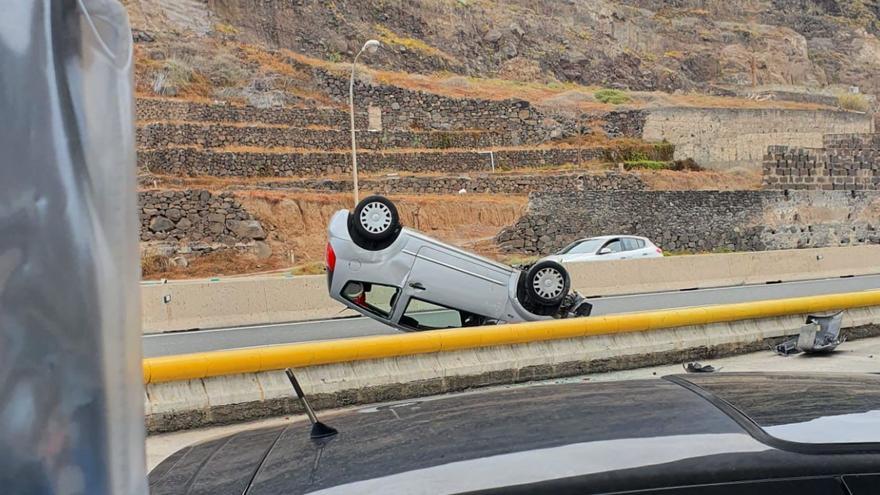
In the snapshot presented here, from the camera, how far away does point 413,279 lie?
10164mm

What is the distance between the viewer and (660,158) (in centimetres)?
4797

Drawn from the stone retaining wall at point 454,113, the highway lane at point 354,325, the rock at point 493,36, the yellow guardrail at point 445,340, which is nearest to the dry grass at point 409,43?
the rock at point 493,36

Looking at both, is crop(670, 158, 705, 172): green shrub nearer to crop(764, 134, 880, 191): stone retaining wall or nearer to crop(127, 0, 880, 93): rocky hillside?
crop(764, 134, 880, 191): stone retaining wall

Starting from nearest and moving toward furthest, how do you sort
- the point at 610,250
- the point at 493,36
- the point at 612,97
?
the point at 610,250 → the point at 612,97 → the point at 493,36

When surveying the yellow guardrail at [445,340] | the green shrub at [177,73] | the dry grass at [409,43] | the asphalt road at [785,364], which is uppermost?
the dry grass at [409,43]

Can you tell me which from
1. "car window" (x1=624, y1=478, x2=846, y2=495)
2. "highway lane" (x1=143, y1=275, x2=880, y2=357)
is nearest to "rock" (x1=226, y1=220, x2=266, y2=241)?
"highway lane" (x1=143, y1=275, x2=880, y2=357)

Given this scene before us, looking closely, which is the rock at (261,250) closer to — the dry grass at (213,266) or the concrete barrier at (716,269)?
the dry grass at (213,266)

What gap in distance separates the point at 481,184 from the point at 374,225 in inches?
1219

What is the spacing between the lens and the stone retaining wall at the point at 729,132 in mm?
47062

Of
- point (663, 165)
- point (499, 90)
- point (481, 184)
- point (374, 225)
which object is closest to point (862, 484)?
point (374, 225)

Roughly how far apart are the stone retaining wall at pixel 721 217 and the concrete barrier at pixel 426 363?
25237 millimetres

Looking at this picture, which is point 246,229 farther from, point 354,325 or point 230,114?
point 354,325

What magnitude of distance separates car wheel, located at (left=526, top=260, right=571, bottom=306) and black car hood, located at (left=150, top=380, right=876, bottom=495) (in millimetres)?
7616

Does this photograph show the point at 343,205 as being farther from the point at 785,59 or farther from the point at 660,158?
the point at 785,59
